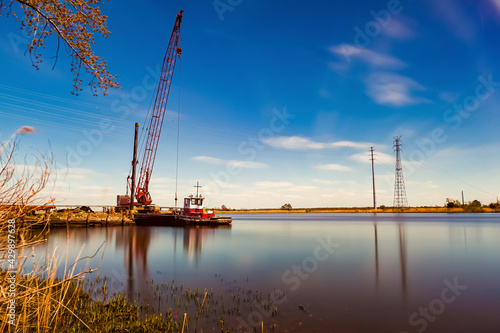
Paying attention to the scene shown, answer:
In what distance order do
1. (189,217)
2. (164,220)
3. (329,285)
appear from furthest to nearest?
(164,220)
(189,217)
(329,285)

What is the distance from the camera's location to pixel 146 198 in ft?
240

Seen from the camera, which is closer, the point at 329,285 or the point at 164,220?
the point at 329,285

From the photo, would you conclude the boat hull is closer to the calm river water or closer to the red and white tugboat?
the red and white tugboat

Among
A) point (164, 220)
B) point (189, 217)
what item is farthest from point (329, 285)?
point (164, 220)

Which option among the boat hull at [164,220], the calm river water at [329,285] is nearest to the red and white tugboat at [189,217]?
the boat hull at [164,220]

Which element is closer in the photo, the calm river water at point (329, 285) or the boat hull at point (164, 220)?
the calm river water at point (329, 285)

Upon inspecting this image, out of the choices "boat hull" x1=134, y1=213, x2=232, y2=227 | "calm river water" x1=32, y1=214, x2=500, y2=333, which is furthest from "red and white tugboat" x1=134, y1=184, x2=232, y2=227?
"calm river water" x1=32, y1=214, x2=500, y2=333

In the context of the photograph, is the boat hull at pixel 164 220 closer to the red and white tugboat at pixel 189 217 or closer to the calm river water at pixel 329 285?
the red and white tugboat at pixel 189 217

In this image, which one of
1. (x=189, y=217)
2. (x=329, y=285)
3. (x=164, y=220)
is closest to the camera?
(x=329, y=285)

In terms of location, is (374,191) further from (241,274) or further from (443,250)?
(241,274)

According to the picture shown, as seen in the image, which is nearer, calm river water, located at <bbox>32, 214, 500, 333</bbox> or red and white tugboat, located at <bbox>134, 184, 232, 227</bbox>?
calm river water, located at <bbox>32, 214, 500, 333</bbox>

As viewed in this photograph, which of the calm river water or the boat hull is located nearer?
the calm river water

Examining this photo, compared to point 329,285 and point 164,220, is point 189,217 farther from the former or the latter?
point 329,285

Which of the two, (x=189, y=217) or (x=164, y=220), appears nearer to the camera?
(x=189, y=217)
